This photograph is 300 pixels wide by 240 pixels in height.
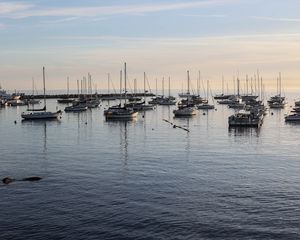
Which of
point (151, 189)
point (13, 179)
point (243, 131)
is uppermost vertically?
point (243, 131)

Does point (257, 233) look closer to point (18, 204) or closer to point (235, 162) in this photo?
point (18, 204)

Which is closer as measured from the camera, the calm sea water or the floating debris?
the calm sea water

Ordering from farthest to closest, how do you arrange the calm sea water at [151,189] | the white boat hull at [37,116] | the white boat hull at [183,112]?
1. the white boat hull at [183,112]
2. the white boat hull at [37,116]
3. the calm sea water at [151,189]

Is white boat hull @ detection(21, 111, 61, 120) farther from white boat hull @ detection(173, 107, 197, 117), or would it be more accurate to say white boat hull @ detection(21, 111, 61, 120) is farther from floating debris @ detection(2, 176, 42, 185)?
floating debris @ detection(2, 176, 42, 185)

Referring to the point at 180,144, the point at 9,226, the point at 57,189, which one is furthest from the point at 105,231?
the point at 180,144

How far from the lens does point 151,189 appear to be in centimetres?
4647

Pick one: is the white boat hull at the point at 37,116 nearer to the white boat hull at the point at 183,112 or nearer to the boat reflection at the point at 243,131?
the white boat hull at the point at 183,112

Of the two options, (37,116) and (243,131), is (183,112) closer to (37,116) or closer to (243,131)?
(37,116)

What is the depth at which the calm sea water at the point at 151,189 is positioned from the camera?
116 ft

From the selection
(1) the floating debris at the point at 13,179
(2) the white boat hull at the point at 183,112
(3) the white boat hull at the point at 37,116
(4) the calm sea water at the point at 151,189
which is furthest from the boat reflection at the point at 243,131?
(1) the floating debris at the point at 13,179

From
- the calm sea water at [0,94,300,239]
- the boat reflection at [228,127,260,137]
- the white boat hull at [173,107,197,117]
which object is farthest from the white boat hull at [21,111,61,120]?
the boat reflection at [228,127,260,137]

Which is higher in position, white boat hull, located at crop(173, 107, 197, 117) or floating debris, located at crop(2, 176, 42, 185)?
white boat hull, located at crop(173, 107, 197, 117)

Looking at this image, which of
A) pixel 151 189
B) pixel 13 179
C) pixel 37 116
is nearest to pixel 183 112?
pixel 37 116

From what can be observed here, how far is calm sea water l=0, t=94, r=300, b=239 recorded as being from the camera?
35.3m
